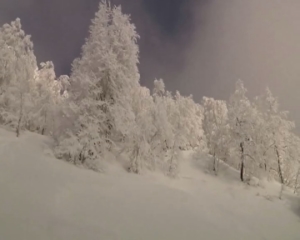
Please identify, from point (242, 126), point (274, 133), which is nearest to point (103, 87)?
point (242, 126)

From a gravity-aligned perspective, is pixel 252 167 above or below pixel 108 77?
below

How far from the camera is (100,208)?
10852 mm

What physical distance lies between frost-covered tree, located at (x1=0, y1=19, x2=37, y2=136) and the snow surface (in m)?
2.32

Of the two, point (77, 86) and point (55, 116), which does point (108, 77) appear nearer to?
point (77, 86)

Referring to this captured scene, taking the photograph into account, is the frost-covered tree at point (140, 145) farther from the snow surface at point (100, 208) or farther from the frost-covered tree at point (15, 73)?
the frost-covered tree at point (15, 73)

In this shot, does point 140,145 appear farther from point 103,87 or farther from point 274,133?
point 274,133

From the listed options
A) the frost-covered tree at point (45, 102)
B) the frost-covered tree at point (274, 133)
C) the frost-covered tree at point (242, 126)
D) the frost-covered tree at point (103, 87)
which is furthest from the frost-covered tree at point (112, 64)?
the frost-covered tree at point (274, 133)

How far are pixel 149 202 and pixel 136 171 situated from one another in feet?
20.7

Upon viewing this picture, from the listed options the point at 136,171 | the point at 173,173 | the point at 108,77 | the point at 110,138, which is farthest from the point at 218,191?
the point at 108,77

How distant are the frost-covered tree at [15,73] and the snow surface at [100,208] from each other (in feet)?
7.62

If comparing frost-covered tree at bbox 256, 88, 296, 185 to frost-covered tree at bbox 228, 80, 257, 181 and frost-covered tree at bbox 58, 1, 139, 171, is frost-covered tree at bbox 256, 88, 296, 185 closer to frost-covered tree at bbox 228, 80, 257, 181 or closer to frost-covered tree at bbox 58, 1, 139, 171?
frost-covered tree at bbox 228, 80, 257, 181

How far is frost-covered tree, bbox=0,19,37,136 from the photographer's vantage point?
1895cm

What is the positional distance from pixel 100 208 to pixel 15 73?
18779 mm

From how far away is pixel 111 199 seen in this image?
1209 centimetres
